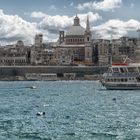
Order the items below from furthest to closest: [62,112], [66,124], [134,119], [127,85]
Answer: [127,85] → [62,112] → [134,119] → [66,124]

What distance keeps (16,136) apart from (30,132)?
4.95 feet

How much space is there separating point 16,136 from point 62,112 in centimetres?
1346

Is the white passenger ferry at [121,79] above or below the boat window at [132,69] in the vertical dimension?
below

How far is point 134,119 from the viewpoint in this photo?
121 feet

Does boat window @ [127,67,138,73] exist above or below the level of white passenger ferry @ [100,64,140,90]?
above

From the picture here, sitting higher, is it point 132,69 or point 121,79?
point 132,69

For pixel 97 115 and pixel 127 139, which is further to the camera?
pixel 97 115

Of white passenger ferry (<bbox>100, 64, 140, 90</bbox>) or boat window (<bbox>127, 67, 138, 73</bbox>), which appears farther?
boat window (<bbox>127, 67, 138, 73</bbox>)

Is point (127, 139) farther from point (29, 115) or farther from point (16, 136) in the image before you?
point (29, 115)

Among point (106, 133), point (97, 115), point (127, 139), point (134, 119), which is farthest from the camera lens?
point (97, 115)

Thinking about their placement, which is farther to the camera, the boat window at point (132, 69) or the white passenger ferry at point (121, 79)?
the boat window at point (132, 69)

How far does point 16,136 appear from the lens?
97.3 feet

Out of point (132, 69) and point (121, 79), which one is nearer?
point (121, 79)

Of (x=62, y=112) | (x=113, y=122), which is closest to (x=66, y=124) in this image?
(x=113, y=122)
